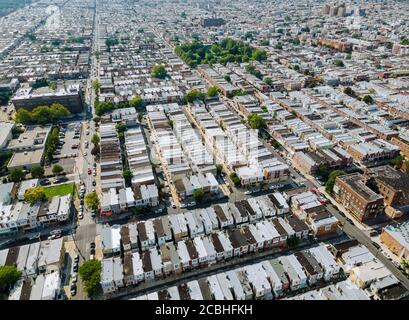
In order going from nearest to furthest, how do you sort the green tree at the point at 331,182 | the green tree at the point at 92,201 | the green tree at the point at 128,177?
the green tree at the point at 92,201, the green tree at the point at 331,182, the green tree at the point at 128,177

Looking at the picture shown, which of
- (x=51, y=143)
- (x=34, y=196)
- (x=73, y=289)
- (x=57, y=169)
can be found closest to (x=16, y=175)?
(x=57, y=169)

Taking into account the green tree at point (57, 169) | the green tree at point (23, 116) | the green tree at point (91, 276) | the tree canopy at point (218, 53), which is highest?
the tree canopy at point (218, 53)

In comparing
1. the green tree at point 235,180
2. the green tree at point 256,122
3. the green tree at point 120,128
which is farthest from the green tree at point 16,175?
the green tree at point 256,122

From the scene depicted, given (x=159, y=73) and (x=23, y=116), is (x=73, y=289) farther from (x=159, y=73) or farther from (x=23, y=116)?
(x=159, y=73)

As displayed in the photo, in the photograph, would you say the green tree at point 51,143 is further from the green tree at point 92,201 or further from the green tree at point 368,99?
the green tree at point 368,99

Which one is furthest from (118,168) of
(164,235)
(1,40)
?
(1,40)

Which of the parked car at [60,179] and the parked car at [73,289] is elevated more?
the parked car at [60,179]

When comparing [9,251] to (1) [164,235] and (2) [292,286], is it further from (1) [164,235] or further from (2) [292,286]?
(2) [292,286]
